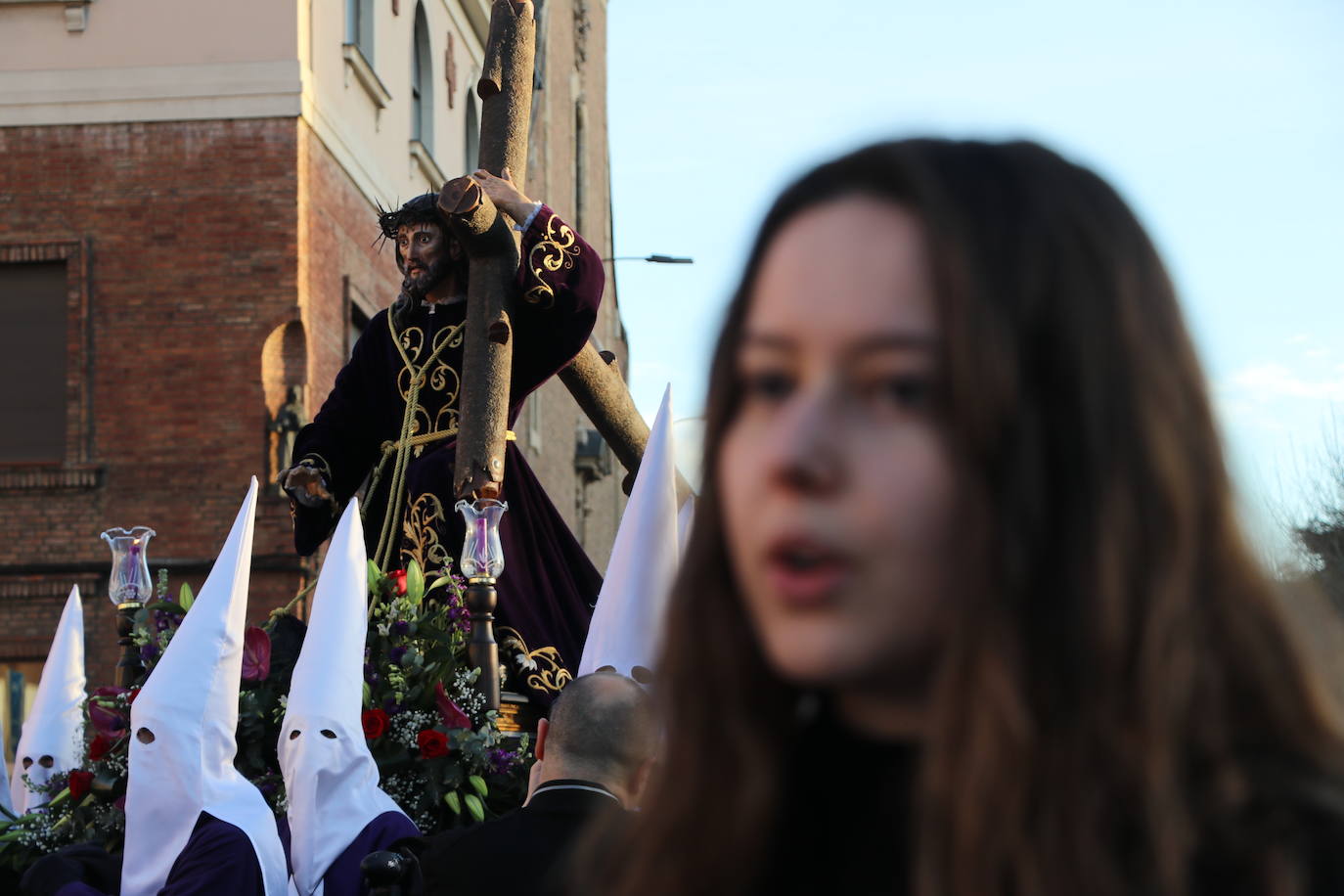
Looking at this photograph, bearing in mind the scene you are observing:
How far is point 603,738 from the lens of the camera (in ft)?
11.0

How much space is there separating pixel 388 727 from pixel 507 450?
1181mm

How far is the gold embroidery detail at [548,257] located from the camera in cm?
546

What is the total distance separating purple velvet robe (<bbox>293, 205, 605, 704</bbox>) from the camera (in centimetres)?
559

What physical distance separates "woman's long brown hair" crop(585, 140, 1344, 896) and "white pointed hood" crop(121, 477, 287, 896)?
3790mm

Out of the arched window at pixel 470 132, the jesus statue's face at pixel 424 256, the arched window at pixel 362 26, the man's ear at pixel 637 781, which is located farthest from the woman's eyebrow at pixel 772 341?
the arched window at pixel 470 132

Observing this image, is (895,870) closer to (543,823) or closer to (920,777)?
(920,777)

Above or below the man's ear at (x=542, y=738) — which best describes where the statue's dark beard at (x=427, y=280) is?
above

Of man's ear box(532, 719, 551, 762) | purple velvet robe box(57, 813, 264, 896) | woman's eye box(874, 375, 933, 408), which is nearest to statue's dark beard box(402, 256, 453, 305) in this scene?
purple velvet robe box(57, 813, 264, 896)

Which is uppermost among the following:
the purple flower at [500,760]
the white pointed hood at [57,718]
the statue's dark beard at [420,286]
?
the statue's dark beard at [420,286]

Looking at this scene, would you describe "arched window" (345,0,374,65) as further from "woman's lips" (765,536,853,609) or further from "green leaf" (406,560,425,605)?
"woman's lips" (765,536,853,609)

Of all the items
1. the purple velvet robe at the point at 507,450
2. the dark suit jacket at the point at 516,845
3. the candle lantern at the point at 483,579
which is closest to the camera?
the dark suit jacket at the point at 516,845

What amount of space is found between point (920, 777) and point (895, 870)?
86 mm

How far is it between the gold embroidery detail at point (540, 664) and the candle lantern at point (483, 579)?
316 mm

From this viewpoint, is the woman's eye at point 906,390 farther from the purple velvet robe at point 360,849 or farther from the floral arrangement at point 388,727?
the floral arrangement at point 388,727
